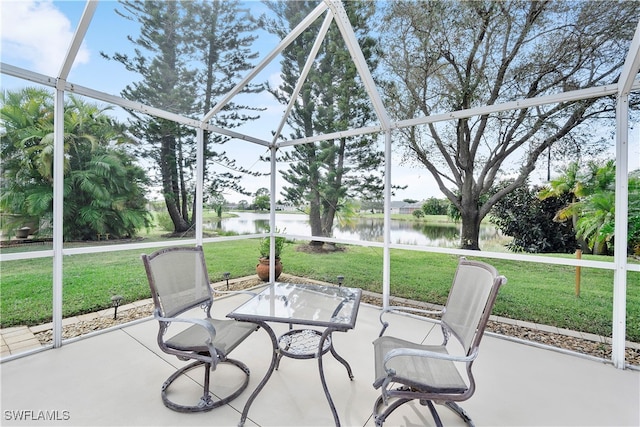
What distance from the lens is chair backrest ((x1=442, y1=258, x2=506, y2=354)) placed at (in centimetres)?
151

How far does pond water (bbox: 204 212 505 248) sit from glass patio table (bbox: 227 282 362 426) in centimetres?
162

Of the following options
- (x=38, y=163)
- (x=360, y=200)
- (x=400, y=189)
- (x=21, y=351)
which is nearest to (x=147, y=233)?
(x=38, y=163)

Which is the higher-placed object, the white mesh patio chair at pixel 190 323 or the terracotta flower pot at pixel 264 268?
the white mesh patio chair at pixel 190 323

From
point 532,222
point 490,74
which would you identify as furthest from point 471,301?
point 490,74

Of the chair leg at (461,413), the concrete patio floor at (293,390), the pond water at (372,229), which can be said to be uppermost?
the pond water at (372,229)

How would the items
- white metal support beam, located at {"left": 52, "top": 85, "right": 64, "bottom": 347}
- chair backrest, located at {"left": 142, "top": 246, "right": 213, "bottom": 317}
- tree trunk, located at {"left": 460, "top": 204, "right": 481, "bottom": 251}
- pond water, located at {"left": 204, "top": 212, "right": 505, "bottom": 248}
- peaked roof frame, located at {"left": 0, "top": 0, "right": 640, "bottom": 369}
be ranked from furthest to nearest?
pond water, located at {"left": 204, "top": 212, "right": 505, "bottom": 248} < tree trunk, located at {"left": 460, "top": 204, "right": 481, "bottom": 251} < white metal support beam, located at {"left": 52, "top": 85, "right": 64, "bottom": 347} < peaked roof frame, located at {"left": 0, "top": 0, "right": 640, "bottom": 369} < chair backrest, located at {"left": 142, "top": 246, "right": 213, "bottom": 317}

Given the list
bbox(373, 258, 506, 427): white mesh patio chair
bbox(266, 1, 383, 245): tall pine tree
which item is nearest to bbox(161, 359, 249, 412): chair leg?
bbox(373, 258, 506, 427): white mesh patio chair

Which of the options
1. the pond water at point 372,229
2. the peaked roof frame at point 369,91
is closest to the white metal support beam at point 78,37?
the peaked roof frame at point 369,91

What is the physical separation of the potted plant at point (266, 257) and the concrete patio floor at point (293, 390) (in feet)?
7.97

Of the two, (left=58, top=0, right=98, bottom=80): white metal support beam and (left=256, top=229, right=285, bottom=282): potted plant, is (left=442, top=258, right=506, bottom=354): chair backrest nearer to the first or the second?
(left=58, top=0, right=98, bottom=80): white metal support beam

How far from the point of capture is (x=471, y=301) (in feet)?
5.93

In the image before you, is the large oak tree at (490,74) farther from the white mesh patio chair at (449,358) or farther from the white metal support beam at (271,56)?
the white mesh patio chair at (449,358)

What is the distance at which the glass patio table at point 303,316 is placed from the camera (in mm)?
1889

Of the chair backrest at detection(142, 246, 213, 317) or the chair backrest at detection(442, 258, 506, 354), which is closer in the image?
the chair backrest at detection(442, 258, 506, 354)
